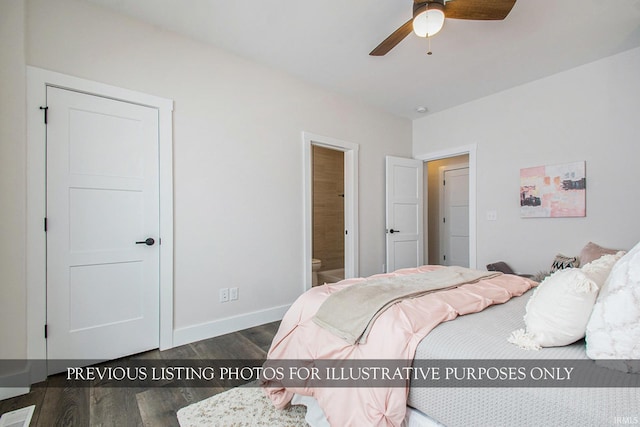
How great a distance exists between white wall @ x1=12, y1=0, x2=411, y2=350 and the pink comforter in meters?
1.26

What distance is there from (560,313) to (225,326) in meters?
2.55

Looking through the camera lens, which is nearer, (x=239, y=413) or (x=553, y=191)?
(x=239, y=413)

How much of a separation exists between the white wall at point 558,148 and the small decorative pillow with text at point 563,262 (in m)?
0.14

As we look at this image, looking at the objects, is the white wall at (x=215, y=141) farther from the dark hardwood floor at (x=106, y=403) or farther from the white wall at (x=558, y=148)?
the white wall at (x=558, y=148)

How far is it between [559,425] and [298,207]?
8.91 ft

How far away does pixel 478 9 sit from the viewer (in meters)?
1.83

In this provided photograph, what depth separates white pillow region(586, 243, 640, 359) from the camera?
902 millimetres

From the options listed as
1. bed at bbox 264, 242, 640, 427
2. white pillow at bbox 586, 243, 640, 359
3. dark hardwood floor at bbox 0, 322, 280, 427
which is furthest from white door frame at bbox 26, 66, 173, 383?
white pillow at bbox 586, 243, 640, 359

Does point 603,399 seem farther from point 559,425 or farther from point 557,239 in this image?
point 557,239

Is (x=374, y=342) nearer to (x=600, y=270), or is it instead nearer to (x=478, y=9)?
(x=600, y=270)

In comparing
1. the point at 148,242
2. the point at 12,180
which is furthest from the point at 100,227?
the point at 12,180

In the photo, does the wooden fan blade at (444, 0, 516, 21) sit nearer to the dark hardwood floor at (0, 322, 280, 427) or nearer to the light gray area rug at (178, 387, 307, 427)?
the light gray area rug at (178, 387, 307, 427)

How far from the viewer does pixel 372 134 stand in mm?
4113

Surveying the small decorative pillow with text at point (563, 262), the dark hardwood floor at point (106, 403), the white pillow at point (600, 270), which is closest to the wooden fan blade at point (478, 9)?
the white pillow at point (600, 270)
